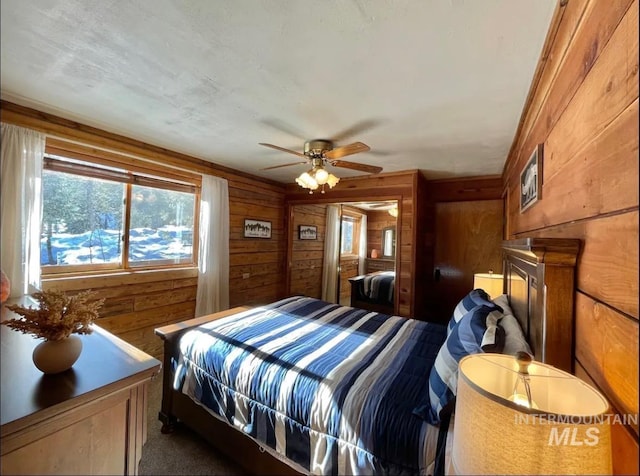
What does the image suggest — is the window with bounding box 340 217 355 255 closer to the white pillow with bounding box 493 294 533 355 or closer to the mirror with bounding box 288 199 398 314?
the mirror with bounding box 288 199 398 314

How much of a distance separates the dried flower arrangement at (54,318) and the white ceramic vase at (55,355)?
2cm

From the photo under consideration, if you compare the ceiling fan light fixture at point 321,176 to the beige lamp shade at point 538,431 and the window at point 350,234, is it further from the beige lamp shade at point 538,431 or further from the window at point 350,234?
the window at point 350,234

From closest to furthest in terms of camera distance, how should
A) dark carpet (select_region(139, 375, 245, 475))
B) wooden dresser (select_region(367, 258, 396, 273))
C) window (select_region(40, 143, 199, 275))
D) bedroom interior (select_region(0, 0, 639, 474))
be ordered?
bedroom interior (select_region(0, 0, 639, 474)) < dark carpet (select_region(139, 375, 245, 475)) < window (select_region(40, 143, 199, 275)) < wooden dresser (select_region(367, 258, 396, 273))

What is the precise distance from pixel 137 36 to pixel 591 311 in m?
2.07

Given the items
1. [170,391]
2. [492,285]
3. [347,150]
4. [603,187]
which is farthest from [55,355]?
[492,285]

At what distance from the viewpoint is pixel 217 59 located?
4.63 ft

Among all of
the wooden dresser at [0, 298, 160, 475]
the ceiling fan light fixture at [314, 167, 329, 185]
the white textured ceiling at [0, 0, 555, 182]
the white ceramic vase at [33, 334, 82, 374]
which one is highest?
the white textured ceiling at [0, 0, 555, 182]

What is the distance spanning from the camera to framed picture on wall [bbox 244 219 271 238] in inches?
155

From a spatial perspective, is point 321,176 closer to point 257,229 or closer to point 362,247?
point 257,229

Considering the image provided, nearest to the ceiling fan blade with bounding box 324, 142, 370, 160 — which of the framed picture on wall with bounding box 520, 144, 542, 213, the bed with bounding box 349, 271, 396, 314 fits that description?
the framed picture on wall with bounding box 520, 144, 542, 213

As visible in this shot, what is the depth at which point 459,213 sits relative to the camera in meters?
3.73

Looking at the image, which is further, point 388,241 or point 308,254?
point 308,254

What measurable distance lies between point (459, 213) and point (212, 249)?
3.38 meters

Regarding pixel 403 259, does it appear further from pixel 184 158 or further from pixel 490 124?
pixel 184 158
